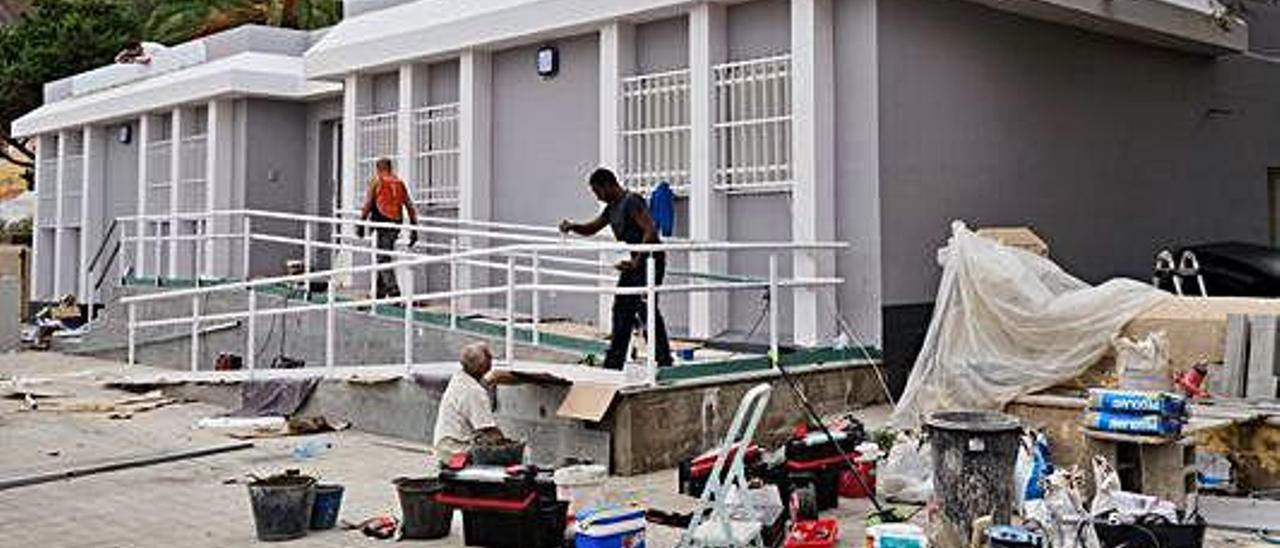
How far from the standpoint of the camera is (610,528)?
6.05m

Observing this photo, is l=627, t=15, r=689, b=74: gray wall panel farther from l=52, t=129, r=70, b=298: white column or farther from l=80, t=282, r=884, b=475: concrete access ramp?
l=52, t=129, r=70, b=298: white column

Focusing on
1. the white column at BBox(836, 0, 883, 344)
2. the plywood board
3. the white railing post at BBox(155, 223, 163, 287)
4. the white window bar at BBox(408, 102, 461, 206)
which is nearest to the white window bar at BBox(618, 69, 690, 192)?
the white column at BBox(836, 0, 883, 344)

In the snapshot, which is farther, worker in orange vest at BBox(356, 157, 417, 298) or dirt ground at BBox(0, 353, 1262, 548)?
worker in orange vest at BBox(356, 157, 417, 298)

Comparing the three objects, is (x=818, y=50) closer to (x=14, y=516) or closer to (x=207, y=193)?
(x=14, y=516)

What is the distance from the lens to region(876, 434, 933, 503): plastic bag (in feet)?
24.5

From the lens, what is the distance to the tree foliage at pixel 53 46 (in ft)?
102

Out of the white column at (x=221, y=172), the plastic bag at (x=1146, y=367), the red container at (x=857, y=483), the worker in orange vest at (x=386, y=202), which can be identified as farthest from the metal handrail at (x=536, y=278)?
the white column at (x=221, y=172)

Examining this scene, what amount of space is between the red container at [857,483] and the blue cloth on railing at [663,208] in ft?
14.0

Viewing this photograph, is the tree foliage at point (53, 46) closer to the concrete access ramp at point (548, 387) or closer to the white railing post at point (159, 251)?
the white railing post at point (159, 251)

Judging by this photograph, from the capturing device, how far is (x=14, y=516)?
7656 millimetres

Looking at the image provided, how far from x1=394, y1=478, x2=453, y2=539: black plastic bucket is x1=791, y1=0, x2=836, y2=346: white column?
15.7 ft

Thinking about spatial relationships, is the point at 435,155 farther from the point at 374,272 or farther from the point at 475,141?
the point at 374,272

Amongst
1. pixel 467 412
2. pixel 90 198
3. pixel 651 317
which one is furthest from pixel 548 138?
pixel 90 198

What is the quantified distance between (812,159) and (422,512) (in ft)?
17.3
